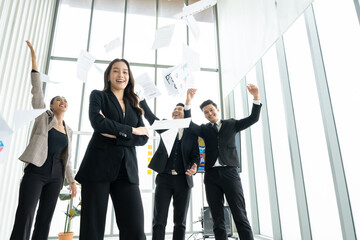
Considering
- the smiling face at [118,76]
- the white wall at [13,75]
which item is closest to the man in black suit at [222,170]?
the smiling face at [118,76]

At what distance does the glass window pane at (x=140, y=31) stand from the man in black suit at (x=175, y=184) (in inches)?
115

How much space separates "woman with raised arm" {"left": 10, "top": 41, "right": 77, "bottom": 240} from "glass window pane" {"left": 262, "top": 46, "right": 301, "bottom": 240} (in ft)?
7.68

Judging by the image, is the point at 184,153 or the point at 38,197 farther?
the point at 184,153

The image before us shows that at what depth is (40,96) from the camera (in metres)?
1.94

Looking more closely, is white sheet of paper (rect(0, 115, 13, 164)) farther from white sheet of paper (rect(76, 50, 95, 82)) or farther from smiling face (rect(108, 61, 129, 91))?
white sheet of paper (rect(76, 50, 95, 82))

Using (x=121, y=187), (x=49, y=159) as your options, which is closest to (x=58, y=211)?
(x=49, y=159)

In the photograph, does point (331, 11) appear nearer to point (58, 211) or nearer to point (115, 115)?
point (115, 115)

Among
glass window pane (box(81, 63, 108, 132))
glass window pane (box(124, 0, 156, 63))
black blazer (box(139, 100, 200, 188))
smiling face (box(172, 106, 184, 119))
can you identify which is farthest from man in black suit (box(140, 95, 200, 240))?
glass window pane (box(124, 0, 156, 63))

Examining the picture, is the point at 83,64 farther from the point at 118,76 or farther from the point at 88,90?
the point at 88,90

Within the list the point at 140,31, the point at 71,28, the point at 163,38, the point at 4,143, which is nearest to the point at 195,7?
the point at 163,38

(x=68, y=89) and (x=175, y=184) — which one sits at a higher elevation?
A: (x=68, y=89)

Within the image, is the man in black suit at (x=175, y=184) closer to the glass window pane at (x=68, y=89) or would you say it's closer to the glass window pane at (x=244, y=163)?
the glass window pane at (x=244, y=163)

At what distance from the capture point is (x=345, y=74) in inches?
85.9

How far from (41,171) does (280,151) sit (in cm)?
262
